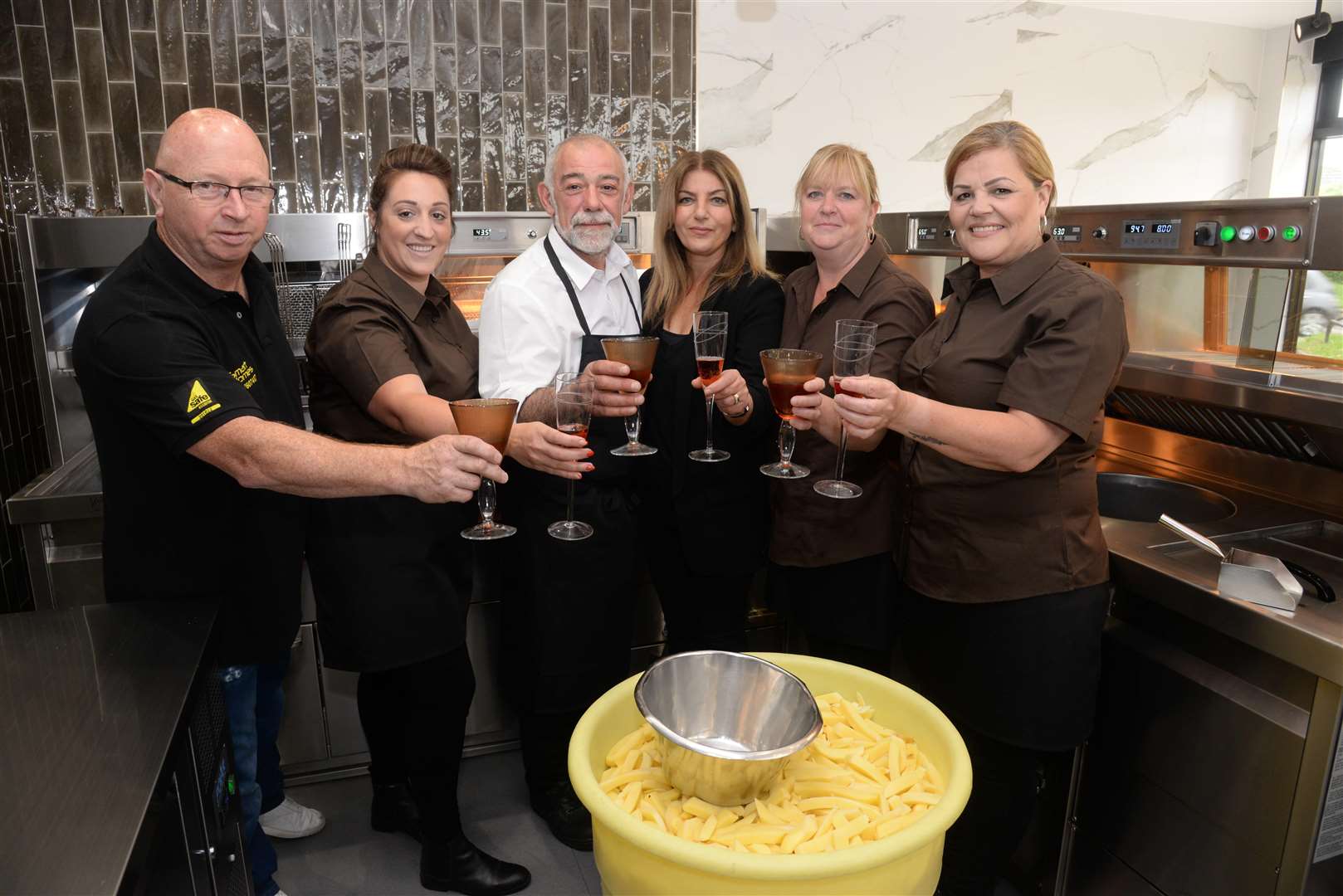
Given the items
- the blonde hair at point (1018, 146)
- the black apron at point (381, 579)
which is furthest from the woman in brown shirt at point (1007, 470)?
the black apron at point (381, 579)

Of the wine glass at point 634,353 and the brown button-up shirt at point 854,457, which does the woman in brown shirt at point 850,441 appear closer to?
the brown button-up shirt at point 854,457

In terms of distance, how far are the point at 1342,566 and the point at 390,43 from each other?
3.71 m

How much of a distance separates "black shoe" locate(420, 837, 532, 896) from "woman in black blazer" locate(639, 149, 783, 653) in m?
0.94

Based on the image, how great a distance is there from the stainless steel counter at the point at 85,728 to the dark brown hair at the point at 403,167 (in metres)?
1.06

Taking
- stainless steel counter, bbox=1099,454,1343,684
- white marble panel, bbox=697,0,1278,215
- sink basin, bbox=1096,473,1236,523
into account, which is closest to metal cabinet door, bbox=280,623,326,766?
stainless steel counter, bbox=1099,454,1343,684

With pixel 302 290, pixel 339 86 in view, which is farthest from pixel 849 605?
pixel 339 86

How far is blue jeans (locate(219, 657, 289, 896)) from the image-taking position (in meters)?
2.07

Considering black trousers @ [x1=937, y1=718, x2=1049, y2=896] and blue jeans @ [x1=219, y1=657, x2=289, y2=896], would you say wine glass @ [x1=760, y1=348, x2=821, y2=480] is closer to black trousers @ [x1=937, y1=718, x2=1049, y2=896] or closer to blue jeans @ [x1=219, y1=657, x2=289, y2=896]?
black trousers @ [x1=937, y1=718, x2=1049, y2=896]

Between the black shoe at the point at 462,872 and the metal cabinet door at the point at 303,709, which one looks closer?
the black shoe at the point at 462,872

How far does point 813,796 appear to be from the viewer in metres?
1.33

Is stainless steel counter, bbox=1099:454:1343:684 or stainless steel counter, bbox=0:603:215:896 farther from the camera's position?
stainless steel counter, bbox=1099:454:1343:684

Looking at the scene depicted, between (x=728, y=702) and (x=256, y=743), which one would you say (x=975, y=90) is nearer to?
(x=728, y=702)

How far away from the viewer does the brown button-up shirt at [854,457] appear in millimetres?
2168

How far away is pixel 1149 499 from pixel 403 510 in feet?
7.10
